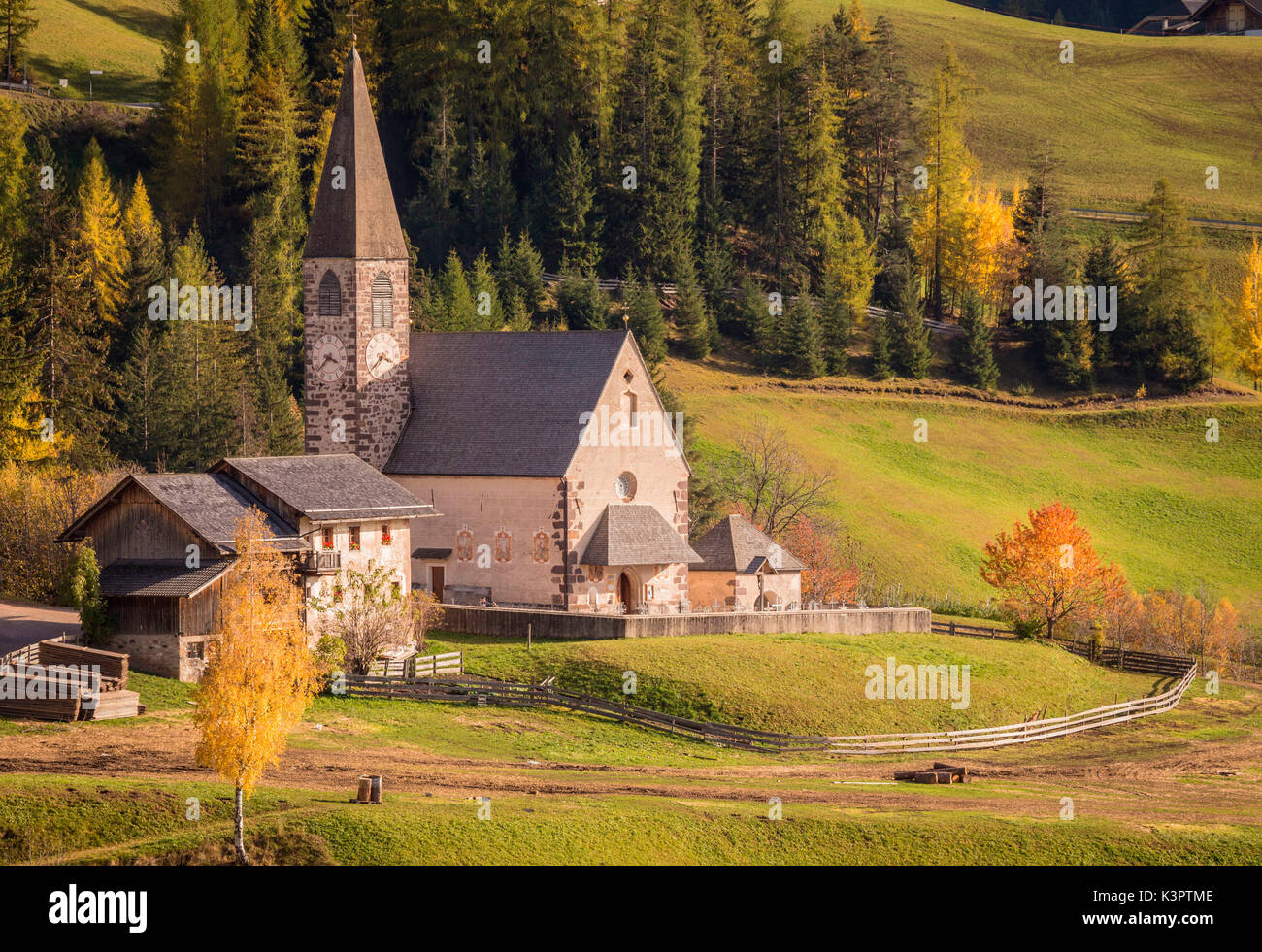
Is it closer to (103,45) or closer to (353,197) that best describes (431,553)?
(353,197)

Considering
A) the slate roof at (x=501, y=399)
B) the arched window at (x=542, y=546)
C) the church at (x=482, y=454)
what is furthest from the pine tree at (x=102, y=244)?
the arched window at (x=542, y=546)

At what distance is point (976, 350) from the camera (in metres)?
110

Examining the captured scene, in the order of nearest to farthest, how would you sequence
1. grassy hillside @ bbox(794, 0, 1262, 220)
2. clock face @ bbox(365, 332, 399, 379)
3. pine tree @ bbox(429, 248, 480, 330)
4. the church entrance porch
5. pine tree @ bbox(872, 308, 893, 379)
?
1. the church entrance porch
2. clock face @ bbox(365, 332, 399, 379)
3. pine tree @ bbox(429, 248, 480, 330)
4. pine tree @ bbox(872, 308, 893, 379)
5. grassy hillside @ bbox(794, 0, 1262, 220)

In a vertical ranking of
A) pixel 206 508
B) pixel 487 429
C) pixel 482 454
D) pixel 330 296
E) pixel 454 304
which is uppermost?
pixel 454 304

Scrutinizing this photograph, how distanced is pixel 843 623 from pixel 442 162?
5357 cm

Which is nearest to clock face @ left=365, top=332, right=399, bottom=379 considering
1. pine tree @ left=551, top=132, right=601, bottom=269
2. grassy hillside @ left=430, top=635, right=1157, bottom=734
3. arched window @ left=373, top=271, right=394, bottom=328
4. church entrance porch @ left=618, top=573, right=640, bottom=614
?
arched window @ left=373, top=271, right=394, bottom=328

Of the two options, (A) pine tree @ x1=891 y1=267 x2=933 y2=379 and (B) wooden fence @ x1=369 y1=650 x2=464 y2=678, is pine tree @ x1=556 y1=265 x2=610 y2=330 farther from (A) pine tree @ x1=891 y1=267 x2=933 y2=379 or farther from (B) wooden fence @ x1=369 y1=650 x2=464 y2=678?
(B) wooden fence @ x1=369 y1=650 x2=464 y2=678

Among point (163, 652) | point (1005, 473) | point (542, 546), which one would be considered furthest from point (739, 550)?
point (1005, 473)

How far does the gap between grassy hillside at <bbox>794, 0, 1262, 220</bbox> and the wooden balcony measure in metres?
91.3

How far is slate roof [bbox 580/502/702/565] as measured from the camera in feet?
204

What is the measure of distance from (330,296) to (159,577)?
1789 centimetres

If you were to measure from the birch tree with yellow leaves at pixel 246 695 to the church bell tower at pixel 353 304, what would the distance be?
1077 inches

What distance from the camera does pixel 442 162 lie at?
108 meters
